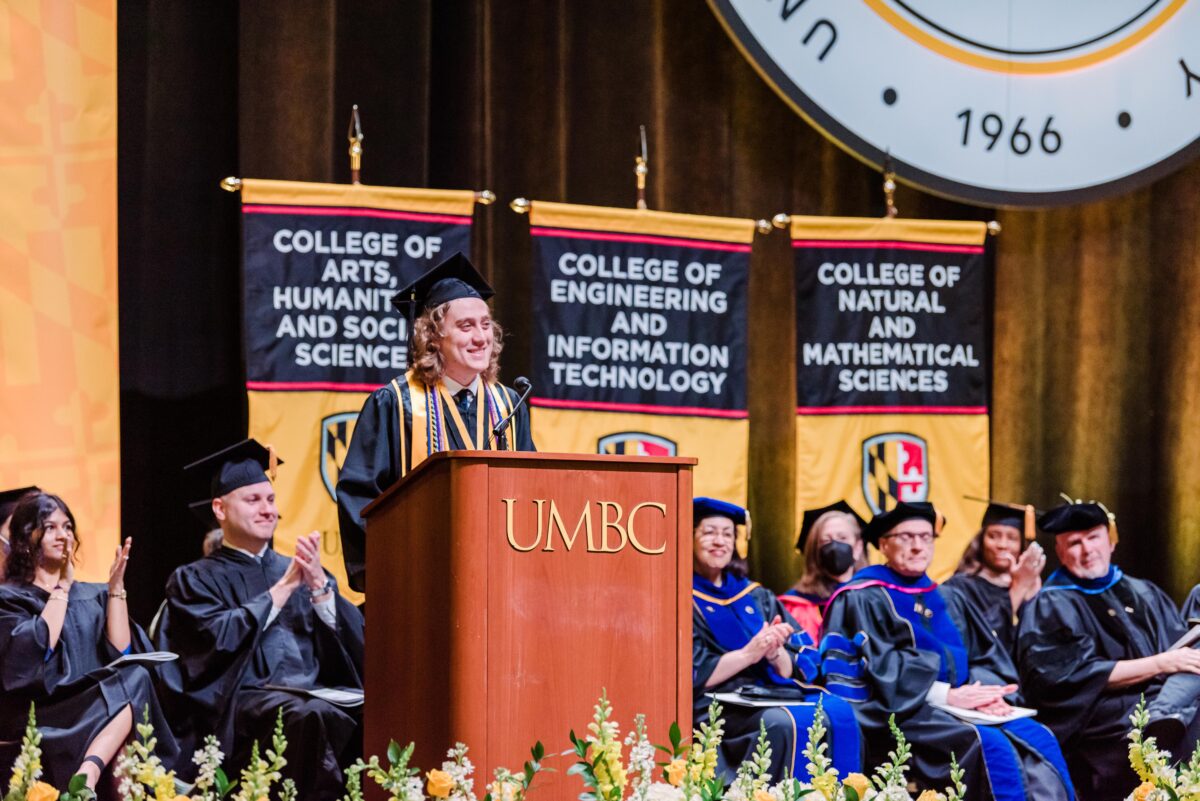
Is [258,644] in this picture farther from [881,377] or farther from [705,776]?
[705,776]

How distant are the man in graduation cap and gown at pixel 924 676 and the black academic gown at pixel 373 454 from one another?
2.43m

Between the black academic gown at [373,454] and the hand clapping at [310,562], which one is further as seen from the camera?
the hand clapping at [310,562]

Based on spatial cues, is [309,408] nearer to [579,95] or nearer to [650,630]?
[579,95]

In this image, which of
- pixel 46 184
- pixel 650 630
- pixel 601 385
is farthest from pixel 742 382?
pixel 650 630

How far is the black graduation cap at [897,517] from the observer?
6.97 m

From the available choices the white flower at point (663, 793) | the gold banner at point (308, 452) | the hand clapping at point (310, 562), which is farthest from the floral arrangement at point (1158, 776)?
the gold banner at point (308, 452)

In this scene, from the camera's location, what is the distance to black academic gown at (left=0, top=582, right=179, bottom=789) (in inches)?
233

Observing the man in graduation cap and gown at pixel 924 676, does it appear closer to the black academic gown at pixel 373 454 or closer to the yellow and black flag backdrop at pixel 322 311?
the yellow and black flag backdrop at pixel 322 311

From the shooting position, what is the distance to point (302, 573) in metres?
6.41

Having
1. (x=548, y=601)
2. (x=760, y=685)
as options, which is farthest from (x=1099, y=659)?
(x=548, y=601)

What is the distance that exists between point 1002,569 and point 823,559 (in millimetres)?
877

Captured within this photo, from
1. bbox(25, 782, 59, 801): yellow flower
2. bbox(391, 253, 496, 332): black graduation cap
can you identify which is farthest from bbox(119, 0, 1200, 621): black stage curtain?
bbox(25, 782, 59, 801): yellow flower

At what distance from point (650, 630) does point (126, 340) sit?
511 cm

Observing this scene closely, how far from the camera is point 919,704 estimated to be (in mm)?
6500
